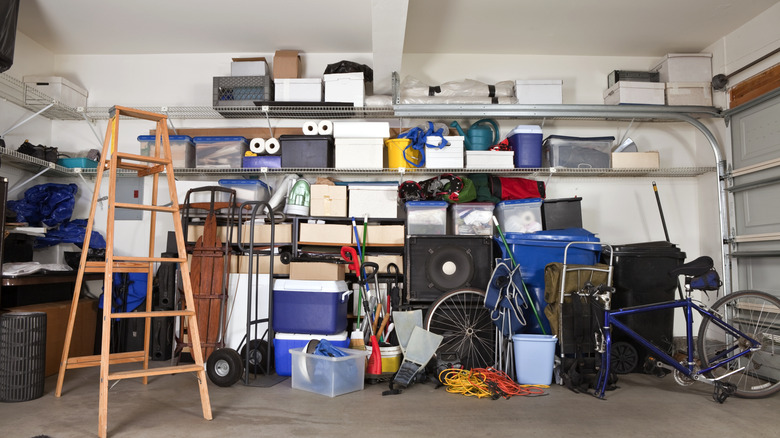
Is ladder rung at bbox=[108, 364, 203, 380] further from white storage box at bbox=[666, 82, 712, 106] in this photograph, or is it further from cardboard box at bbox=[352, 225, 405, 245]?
white storage box at bbox=[666, 82, 712, 106]

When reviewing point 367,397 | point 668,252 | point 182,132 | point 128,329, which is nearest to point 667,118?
point 668,252

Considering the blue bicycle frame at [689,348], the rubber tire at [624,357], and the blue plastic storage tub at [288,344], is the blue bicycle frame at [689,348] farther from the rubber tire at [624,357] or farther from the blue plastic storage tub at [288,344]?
the blue plastic storage tub at [288,344]

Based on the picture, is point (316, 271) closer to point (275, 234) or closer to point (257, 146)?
point (275, 234)

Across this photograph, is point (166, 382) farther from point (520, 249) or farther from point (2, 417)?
point (520, 249)

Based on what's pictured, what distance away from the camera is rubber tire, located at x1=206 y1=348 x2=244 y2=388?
350 cm

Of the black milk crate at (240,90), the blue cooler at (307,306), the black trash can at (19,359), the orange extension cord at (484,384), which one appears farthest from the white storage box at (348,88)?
the black trash can at (19,359)

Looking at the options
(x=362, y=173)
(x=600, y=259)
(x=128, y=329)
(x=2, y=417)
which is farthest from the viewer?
(x=362, y=173)

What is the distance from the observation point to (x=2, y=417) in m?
→ 2.77

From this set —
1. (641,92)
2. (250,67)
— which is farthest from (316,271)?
(641,92)

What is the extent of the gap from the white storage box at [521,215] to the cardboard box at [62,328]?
12.1ft

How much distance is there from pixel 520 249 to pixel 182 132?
3.52 meters

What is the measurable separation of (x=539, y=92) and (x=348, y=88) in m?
1.81

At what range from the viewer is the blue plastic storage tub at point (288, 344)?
12.7ft

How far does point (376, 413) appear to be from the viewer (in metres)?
2.96
